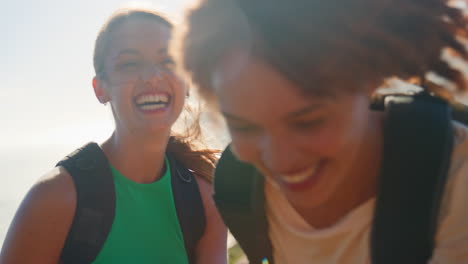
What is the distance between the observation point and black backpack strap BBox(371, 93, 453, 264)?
120 cm

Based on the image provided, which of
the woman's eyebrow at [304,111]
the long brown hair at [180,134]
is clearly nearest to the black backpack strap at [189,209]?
the long brown hair at [180,134]

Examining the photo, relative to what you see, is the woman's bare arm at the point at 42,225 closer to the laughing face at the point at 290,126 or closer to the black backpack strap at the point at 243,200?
the black backpack strap at the point at 243,200

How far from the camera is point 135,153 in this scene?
9.13 feet

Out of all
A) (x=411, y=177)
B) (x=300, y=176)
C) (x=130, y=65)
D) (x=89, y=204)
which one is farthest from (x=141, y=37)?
(x=411, y=177)

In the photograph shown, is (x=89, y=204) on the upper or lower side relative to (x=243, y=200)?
lower

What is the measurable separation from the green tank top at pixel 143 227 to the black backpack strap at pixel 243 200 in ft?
3.73

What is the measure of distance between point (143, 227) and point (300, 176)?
5.45 feet

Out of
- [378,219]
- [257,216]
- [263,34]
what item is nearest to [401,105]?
[378,219]

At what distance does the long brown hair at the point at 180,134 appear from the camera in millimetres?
2766

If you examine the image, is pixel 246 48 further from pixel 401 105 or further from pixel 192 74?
pixel 401 105

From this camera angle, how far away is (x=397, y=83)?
147 centimetres

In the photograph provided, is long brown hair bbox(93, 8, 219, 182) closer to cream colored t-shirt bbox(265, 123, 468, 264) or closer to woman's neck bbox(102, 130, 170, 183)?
woman's neck bbox(102, 130, 170, 183)

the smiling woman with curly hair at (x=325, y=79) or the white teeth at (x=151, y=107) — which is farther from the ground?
the smiling woman with curly hair at (x=325, y=79)

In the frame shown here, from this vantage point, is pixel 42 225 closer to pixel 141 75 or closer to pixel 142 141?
pixel 142 141
